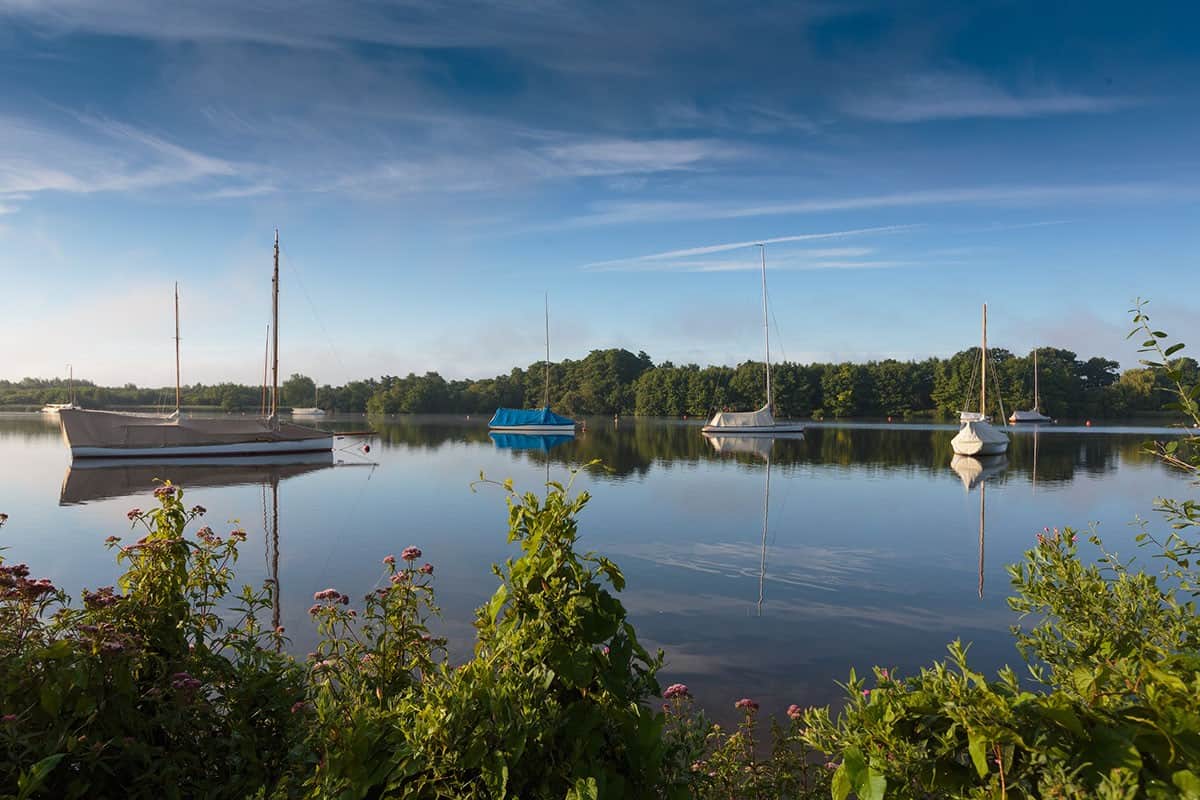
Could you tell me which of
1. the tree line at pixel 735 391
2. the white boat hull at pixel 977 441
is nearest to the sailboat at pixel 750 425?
the white boat hull at pixel 977 441

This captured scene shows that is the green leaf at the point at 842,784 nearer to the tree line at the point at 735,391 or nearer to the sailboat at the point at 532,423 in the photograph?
the sailboat at the point at 532,423

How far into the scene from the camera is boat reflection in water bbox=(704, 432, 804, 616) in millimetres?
11634

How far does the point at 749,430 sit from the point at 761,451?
15594 mm

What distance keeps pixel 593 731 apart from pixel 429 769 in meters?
0.52

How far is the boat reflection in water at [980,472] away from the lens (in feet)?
58.4

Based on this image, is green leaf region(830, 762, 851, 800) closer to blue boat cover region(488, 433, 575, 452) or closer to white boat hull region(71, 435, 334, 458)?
white boat hull region(71, 435, 334, 458)

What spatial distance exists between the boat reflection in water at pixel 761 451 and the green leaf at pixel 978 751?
8.11 meters

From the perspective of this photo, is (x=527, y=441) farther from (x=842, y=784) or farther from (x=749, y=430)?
(x=842, y=784)

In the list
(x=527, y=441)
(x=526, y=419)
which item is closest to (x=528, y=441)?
(x=527, y=441)

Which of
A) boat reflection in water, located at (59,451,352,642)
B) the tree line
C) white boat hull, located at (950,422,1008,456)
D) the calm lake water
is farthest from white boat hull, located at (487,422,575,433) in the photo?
the tree line

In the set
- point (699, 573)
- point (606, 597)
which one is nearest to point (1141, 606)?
point (606, 597)

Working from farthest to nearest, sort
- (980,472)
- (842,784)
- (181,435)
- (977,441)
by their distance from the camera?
(977,441) < (181,435) < (980,472) < (842,784)

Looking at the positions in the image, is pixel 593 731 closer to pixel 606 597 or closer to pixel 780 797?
pixel 606 597

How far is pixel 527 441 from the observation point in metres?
51.1
